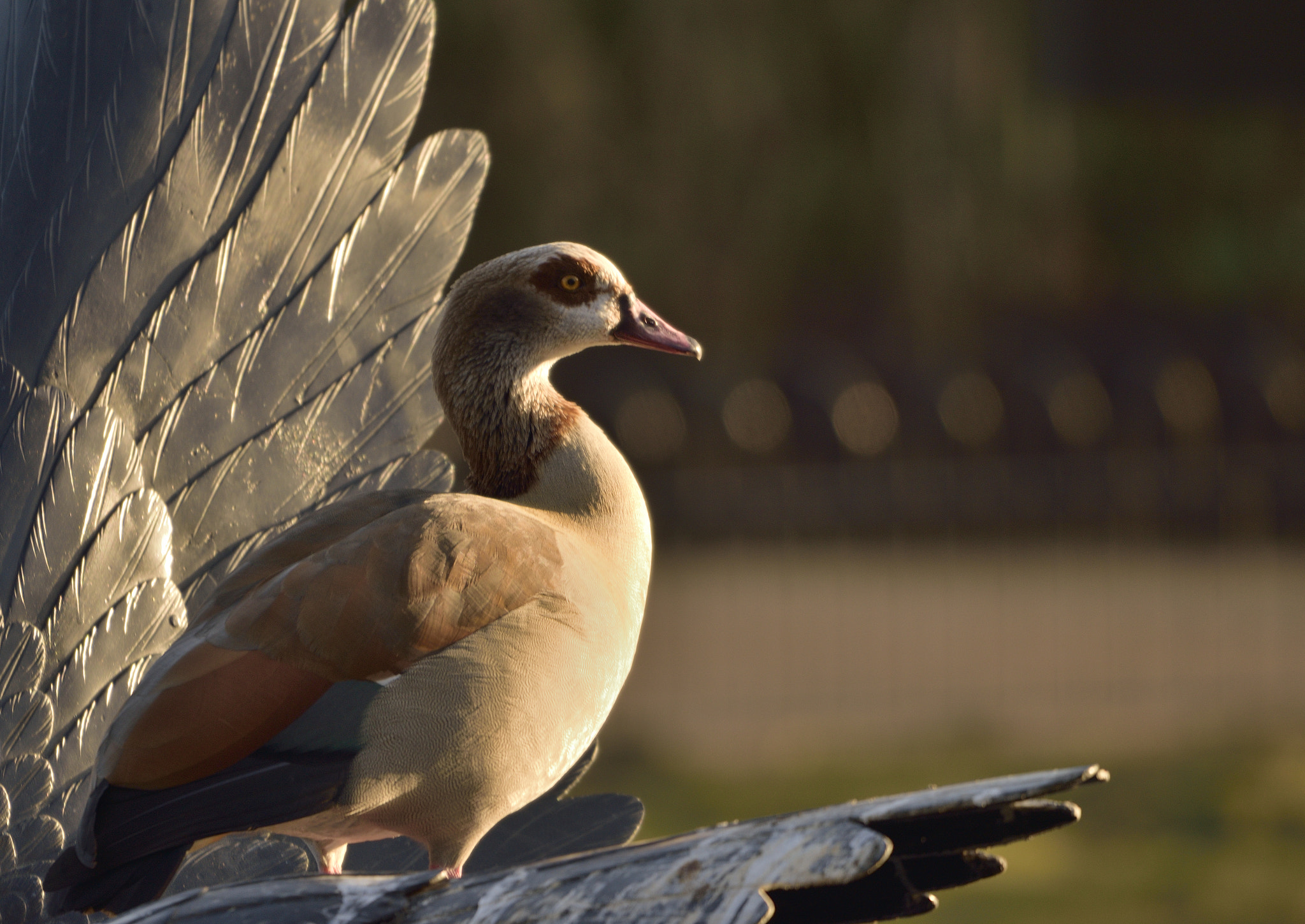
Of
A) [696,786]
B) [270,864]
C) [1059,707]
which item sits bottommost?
[696,786]

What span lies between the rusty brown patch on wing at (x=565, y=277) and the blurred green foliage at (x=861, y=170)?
2.37 m

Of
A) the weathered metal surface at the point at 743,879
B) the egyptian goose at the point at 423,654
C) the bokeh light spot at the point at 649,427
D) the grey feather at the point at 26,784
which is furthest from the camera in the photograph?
the bokeh light spot at the point at 649,427

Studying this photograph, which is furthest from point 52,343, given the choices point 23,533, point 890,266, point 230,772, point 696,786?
point 890,266

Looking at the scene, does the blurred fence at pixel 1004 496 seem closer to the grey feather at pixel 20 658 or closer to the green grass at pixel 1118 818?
the green grass at pixel 1118 818

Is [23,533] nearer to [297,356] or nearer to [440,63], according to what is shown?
[297,356]

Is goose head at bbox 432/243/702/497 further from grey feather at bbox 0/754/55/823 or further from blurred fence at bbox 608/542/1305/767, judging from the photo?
blurred fence at bbox 608/542/1305/767

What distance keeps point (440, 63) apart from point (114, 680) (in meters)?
2.50

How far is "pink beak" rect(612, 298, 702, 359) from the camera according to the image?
0.64 metres

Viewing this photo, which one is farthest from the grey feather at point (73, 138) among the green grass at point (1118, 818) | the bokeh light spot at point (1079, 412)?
the bokeh light spot at point (1079, 412)

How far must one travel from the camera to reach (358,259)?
665 millimetres

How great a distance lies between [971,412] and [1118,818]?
0.86m

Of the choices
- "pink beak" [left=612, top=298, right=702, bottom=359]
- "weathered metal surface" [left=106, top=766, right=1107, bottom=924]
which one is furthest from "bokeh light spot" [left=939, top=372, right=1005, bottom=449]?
"weathered metal surface" [left=106, top=766, right=1107, bottom=924]

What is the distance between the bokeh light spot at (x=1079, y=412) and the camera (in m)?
2.85

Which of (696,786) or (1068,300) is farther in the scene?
(1068,300)
